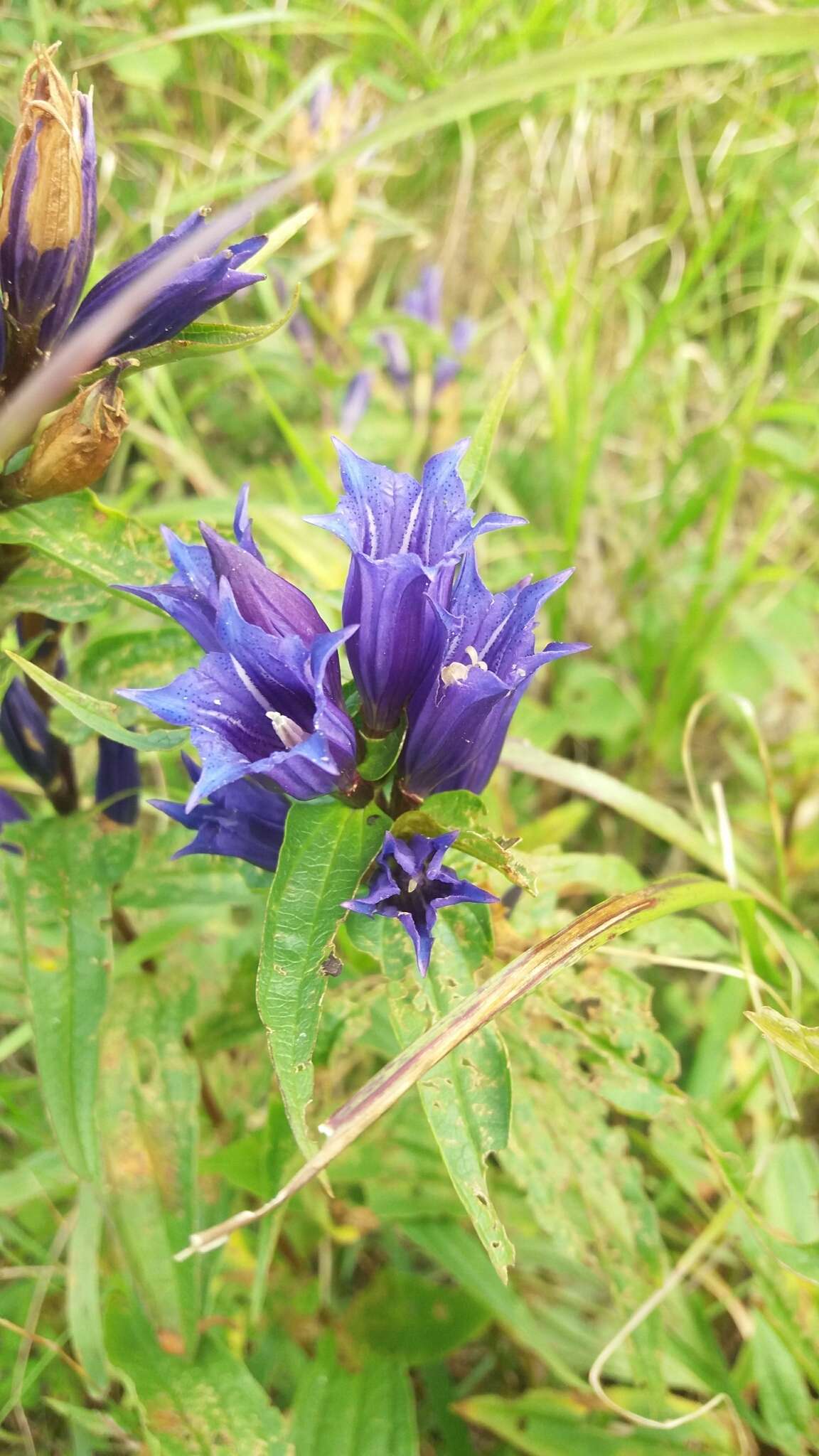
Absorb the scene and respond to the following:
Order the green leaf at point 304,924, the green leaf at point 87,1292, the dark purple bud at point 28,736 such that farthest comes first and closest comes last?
the green leaf at point 87,1292, the dark purple bud at point 28,736, the green leaf at point 304,924

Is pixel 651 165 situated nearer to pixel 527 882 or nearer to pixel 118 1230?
pixel 527 882

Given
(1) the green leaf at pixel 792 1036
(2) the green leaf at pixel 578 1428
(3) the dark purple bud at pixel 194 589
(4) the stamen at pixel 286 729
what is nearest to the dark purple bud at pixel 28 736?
(3) the dark purple bud at pixel 194 589

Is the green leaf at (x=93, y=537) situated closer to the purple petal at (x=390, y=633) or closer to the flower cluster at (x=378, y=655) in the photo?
the flower cluster at (x=378, y=655)

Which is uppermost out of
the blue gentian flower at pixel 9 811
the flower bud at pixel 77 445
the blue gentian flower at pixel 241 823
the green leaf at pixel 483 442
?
the green leaf at pixel 483 442

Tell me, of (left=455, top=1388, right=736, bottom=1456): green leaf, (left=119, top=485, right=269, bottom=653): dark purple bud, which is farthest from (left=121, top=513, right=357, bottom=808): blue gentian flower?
(left=455, top=1388, right=736, bottom=1456): green leaf

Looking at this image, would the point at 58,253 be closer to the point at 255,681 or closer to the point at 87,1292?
the point at 255,681

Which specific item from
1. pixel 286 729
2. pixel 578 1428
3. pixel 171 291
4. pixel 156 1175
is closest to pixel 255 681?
pixel 286 729

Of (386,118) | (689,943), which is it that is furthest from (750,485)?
(386,118)

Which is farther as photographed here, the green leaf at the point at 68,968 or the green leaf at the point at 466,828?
the green leaf at the point at 68,968
